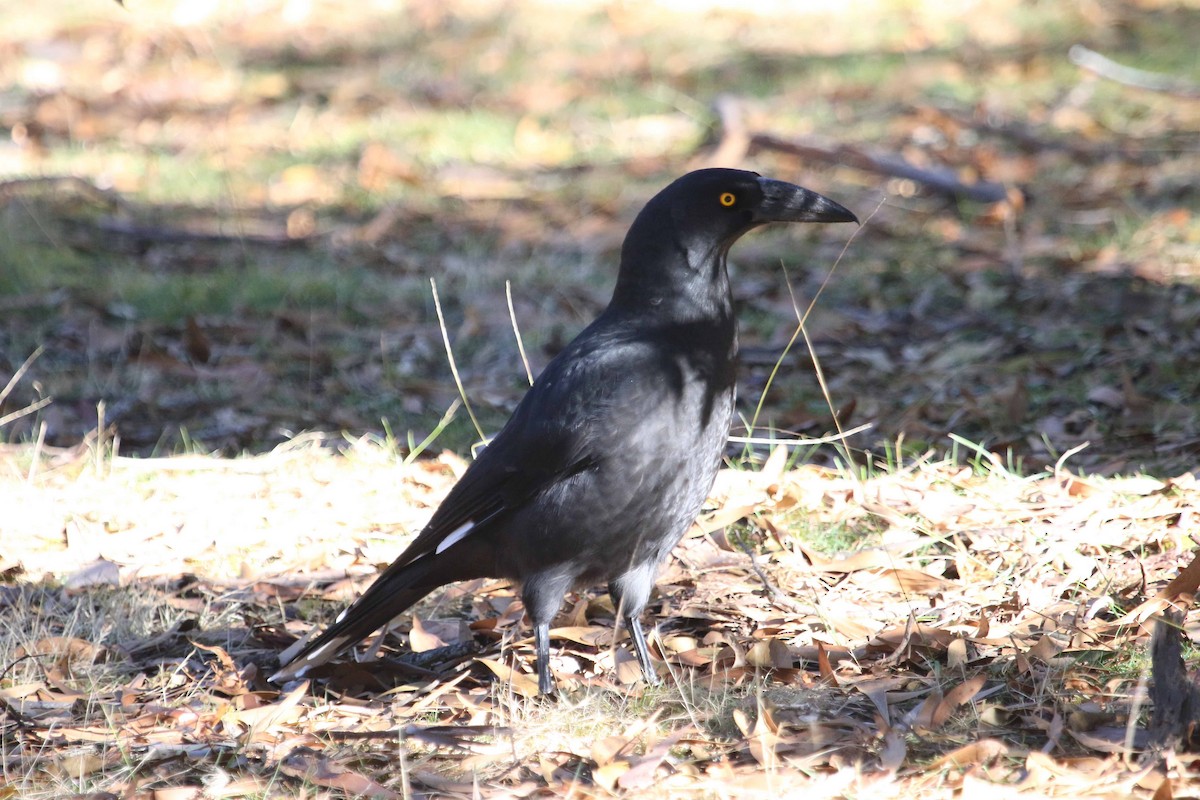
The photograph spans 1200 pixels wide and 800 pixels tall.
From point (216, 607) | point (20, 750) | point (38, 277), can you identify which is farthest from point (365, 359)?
point (20, 750)

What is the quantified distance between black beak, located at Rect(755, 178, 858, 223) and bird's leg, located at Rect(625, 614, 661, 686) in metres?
0.92

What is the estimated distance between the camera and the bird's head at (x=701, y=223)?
9.57ft

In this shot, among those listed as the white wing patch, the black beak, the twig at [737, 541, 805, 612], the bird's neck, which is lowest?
the twig at [737, 541, 805, 612]

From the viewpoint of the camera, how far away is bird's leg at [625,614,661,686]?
2.79m

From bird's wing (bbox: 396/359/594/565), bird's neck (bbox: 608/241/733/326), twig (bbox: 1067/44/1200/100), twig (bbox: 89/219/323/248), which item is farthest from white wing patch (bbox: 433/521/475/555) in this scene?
twig (bbox: 1067/44/1200/100)

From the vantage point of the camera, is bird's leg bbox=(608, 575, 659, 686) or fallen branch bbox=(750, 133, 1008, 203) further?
fallen branch bbox=(750, 133, 1008, 203)

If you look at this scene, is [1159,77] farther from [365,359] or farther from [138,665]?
[138,665]

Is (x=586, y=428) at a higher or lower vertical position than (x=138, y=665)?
higher

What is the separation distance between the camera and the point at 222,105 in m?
9.52

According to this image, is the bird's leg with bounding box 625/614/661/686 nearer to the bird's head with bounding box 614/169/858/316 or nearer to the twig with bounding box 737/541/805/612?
the twig with bounding box 737/541/805/612

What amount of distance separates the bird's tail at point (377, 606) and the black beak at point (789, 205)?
40.3 inches

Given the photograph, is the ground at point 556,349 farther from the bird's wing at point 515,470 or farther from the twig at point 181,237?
the bird's wing at point 515,470

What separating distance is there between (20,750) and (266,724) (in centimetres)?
46

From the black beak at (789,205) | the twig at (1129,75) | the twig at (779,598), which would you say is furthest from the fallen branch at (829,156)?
the twig at (779,598)
